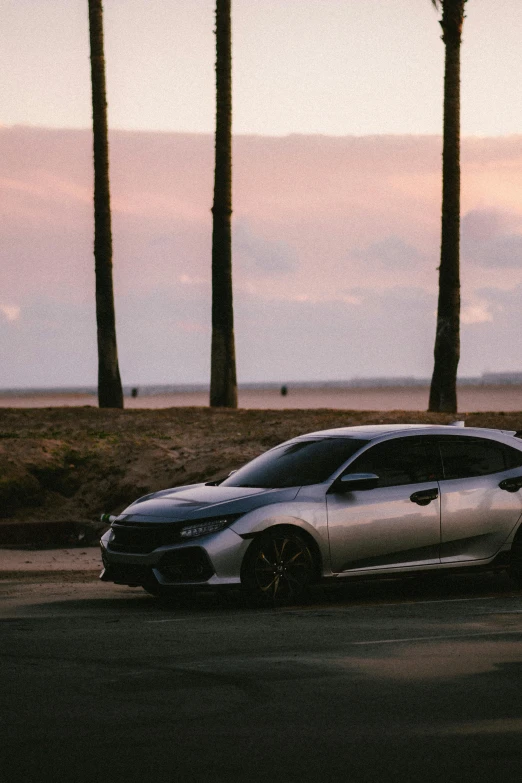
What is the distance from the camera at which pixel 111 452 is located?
22.9 metres

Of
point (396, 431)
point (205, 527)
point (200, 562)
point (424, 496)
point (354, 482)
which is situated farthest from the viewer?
point (396, 431)

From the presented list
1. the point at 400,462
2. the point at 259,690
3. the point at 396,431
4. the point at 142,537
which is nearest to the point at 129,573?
the point at 142,537

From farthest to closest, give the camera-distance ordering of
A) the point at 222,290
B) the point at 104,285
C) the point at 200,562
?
the point at 104,285 → the point at 222,290 → the point at 200,562

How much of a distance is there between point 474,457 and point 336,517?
1827 mm

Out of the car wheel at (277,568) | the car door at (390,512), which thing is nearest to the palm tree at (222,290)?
the car door at (390,512)

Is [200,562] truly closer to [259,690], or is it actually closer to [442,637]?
[442,637]

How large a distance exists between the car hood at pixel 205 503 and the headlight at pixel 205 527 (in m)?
0.06

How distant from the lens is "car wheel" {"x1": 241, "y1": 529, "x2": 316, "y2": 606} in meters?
11.9

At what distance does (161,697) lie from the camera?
7.86m

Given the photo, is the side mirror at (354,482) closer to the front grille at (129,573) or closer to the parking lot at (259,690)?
the parking lot at (259,690)

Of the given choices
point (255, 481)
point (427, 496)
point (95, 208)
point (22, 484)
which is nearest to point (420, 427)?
point (427, 496)

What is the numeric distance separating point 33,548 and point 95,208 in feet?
44.1

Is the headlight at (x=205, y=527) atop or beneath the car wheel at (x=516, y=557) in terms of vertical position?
atop

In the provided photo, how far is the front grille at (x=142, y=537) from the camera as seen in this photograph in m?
11.9
